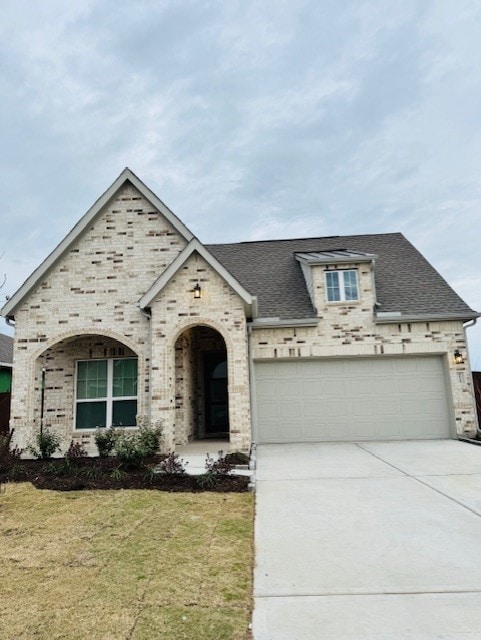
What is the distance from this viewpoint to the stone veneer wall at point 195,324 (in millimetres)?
9695

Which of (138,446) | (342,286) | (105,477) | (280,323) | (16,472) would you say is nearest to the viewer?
(105,477)

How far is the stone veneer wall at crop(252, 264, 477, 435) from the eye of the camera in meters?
12.2

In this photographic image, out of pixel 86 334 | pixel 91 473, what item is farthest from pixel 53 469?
pixel 86 334

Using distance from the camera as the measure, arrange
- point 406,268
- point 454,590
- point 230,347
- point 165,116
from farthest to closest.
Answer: point 165,116 < point 406,268 < point 230,347 < point 454,590

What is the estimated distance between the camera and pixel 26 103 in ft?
54.2

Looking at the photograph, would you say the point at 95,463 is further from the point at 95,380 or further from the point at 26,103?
the point at 26,103

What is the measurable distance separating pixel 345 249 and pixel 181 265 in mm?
7268

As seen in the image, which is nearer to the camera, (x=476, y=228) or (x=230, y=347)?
(x=230, y=347)

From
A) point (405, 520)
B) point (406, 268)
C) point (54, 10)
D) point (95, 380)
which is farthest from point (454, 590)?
point (54, 10)

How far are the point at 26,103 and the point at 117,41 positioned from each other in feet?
17.2

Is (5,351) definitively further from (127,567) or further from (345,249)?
(127,567)

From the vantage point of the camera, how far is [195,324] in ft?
33.2

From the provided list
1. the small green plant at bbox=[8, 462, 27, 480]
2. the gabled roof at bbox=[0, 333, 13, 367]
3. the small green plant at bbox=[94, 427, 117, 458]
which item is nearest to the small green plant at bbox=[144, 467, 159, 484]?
the small green plant at bbox=[94, 427, 117, 458]

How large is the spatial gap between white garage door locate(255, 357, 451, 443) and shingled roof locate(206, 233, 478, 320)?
1.64m
